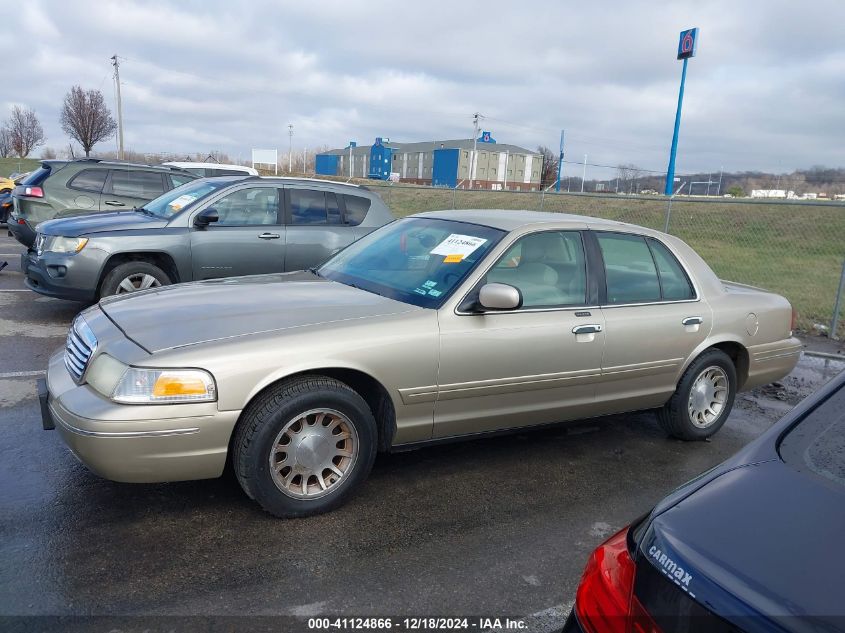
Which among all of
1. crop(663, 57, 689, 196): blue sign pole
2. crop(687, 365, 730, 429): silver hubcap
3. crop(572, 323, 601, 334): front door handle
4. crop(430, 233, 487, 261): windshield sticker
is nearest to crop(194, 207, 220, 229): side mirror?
A: crop(430, 233, 487, 261): windshield sticker

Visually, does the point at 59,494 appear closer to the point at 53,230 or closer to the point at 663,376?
the point at 663,376

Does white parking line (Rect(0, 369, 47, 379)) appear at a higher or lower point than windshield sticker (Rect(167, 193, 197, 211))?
lower

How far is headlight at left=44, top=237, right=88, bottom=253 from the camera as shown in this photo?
7.02 metres

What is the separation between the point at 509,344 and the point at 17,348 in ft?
16.3

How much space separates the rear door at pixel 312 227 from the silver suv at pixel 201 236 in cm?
1

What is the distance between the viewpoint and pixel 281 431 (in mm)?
3326

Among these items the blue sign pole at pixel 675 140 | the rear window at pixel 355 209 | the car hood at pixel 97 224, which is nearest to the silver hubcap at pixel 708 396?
the rear window at pixel 355 209

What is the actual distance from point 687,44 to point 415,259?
25.8 metres

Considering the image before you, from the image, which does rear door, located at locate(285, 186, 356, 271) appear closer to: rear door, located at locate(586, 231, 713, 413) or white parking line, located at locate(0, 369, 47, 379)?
white parking line, located at locate(0, 369, 47, 379)

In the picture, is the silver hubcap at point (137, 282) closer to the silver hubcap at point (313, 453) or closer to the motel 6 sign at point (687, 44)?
the silver hubcap at point (313, 453)

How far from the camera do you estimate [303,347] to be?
11.0ft

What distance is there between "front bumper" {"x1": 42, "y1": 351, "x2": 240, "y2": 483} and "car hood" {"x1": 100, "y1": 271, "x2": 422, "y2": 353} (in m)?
0.32

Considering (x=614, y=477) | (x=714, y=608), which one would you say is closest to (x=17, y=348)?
(x=614, y=477)

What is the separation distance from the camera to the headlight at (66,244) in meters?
7.02
